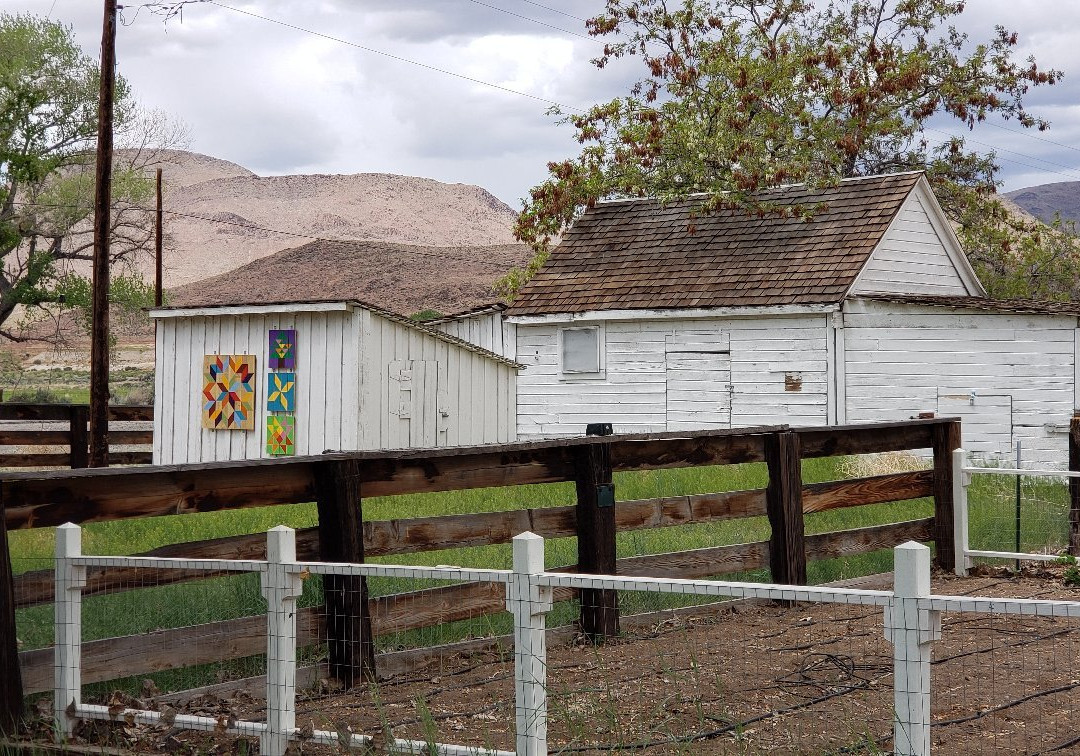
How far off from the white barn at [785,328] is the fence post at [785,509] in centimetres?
1375

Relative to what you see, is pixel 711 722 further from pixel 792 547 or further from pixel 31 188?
pixel 31 188

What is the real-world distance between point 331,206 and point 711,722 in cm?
16930

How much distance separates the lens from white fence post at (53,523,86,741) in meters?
5.80

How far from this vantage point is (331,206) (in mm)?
170875

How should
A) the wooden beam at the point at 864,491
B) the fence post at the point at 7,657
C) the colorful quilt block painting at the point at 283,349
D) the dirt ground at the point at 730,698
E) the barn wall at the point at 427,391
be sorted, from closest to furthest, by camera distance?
1. the dirt ground at the point at 730,698
2. the fence post at the point at 7,657
3. the wooden beam at the point at 864,491
4. the barn wall at the point at 427,391
5. the colorful quilt block painting at the point at 283,349

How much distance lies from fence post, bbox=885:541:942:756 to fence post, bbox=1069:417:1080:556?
829 centimetres

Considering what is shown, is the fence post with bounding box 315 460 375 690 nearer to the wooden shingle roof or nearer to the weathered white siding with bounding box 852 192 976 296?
the wooden shingle roof

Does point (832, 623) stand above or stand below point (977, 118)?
below

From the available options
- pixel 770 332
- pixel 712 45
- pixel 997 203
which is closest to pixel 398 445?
pixel 770 332

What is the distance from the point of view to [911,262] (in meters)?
26.0

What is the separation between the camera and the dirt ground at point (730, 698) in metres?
5.54

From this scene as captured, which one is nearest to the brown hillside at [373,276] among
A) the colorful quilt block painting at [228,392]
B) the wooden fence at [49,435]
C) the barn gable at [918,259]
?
the barn gable at [918,259]

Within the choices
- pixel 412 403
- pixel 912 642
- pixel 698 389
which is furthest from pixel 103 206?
pixel 912 642

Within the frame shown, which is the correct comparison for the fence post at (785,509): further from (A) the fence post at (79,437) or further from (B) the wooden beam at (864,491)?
(A) the fence post at (79,437)
